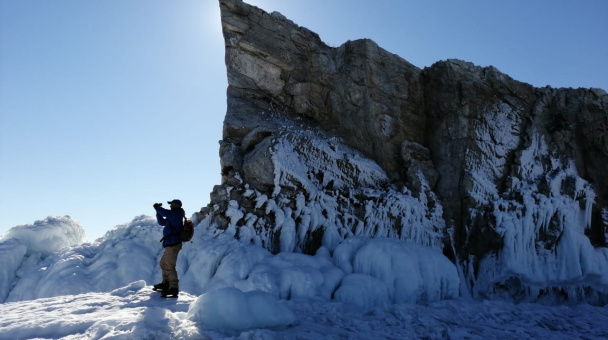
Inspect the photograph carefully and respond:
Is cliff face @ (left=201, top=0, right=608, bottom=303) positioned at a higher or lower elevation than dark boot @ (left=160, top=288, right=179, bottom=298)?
higher

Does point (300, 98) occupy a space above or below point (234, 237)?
above

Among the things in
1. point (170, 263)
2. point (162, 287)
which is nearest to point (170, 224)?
point (170, 263)

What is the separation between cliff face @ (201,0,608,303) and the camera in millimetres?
14875

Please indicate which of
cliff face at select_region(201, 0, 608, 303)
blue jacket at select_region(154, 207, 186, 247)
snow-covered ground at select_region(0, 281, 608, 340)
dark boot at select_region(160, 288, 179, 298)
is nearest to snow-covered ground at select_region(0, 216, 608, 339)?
snow-covered ground at select_region(0, 281, 608, 340)

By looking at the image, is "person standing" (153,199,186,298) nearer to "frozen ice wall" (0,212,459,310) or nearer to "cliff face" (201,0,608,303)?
"frozen ice wall" (0,212,459,310)

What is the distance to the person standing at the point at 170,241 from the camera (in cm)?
754

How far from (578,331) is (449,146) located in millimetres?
9035

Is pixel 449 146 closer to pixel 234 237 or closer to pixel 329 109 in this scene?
pixel 329 109

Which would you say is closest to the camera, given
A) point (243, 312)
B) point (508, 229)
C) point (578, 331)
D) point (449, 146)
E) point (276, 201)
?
point (243, 312)

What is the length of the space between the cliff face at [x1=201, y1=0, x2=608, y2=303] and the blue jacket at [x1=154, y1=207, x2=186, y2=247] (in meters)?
5.94

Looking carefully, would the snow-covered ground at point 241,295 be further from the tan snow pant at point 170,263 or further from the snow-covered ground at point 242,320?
the tan snow pant at point 170,263

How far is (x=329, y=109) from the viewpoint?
60.5 ft

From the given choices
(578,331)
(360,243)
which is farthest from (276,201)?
(578,331)

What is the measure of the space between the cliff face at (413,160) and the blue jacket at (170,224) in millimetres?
5943
